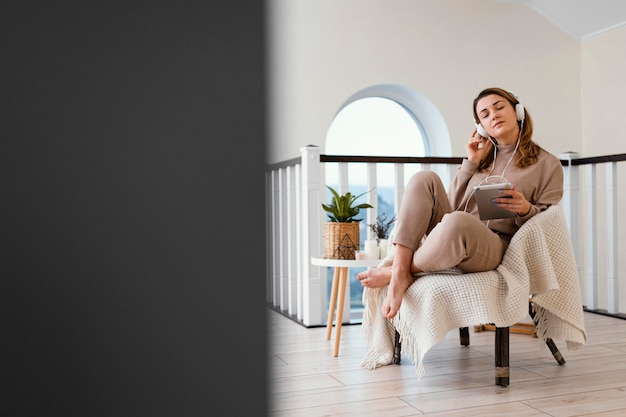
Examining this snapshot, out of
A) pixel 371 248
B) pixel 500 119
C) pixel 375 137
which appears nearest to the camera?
pixel 500 119

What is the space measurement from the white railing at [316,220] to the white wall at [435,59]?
2.99ft

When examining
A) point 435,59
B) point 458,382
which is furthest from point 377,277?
point 435,59

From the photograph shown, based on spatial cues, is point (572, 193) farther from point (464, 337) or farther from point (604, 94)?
point (604, 94)

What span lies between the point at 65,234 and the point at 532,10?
19.1 ft

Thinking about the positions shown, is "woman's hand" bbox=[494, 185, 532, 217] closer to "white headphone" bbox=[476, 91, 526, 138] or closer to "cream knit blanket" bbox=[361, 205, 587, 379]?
"cream knit blanket" bbox=[361, 205, 587, 379]

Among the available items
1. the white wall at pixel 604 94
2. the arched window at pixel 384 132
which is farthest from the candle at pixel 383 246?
the white wall at pixel 604 94

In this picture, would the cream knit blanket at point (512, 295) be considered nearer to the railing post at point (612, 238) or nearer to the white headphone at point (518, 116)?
the white headphone at point (518, 116)

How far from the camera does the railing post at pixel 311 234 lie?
3377 mm

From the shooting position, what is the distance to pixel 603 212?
5.19 meters

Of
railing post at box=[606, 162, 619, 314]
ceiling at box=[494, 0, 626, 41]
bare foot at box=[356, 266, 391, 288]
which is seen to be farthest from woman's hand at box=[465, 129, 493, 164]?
ceiling at box=[494, 0, 626, 41]

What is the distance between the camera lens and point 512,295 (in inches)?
78.9

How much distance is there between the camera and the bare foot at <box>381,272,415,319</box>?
2121mm

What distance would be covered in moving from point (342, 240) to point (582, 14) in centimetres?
365

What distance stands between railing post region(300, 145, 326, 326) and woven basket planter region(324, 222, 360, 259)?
545 millimetres
